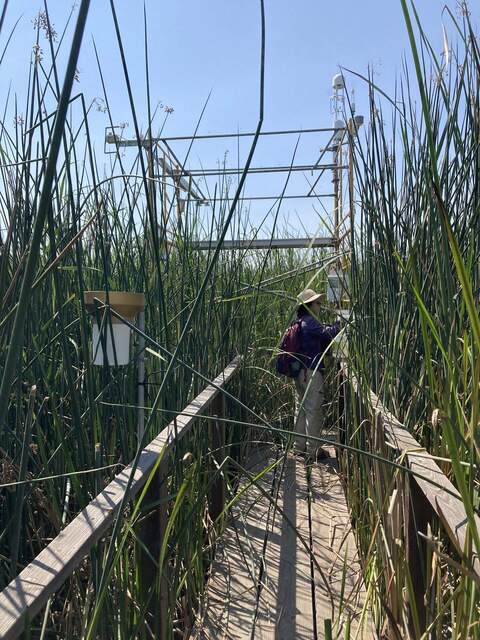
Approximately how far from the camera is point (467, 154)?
108 centimetres

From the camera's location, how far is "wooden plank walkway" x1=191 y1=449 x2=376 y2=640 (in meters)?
1.36

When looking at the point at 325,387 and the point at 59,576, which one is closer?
the point at 59,576

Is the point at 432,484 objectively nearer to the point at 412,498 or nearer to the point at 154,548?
the point at 412,498

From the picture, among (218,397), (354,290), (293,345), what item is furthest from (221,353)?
(293,345)

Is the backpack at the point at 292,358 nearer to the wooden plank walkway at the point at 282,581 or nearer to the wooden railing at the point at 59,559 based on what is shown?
the wooden plank walkway at the point at 282,581

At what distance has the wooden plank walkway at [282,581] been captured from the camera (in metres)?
1.36

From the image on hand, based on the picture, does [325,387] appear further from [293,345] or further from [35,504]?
[35,504]

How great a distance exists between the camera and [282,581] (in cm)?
168

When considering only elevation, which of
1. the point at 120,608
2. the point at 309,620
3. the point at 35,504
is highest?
the point at 35,504

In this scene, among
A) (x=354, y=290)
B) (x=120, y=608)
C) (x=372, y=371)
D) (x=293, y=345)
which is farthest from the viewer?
(x=293, y=345)

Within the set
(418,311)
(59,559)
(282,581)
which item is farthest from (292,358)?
(59,559)

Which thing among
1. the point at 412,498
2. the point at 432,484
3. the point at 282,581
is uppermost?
the point at 432,484

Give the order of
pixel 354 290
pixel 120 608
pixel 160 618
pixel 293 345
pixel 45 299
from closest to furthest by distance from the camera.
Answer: pixel 120 608 < pixel 160 618 < pixel 45 299 < pixel 354 290 < pixel 293 345

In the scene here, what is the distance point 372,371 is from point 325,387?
5.95ft
